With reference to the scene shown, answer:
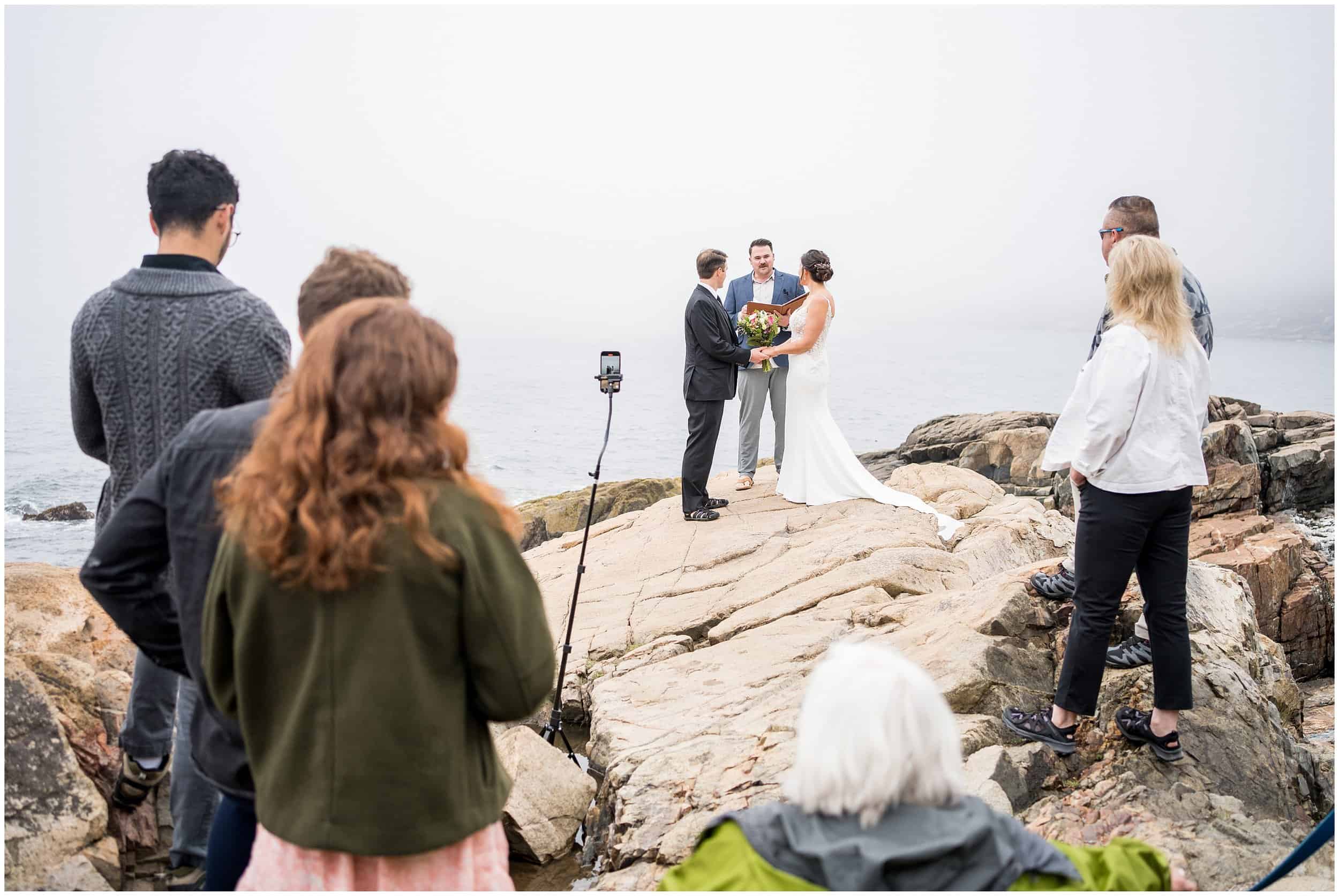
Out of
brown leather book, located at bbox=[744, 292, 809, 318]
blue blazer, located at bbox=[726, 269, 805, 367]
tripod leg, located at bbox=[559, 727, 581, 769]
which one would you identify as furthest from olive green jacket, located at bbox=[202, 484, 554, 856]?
blue blazer, located at bbox=[726, 269, 805, 367]

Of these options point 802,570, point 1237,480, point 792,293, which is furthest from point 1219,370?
point 802,570

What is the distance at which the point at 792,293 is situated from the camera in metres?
7.80

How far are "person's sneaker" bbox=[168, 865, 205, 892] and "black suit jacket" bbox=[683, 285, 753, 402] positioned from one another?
463 cm

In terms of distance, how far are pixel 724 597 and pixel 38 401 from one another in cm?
2824

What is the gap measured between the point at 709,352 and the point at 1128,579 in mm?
3875

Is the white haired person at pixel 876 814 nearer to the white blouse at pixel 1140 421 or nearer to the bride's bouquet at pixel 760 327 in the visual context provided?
the white blouse at pixel 1140 421

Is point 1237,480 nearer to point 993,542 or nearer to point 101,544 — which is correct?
point 993,542

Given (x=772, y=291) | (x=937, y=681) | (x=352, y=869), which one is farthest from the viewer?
(x=772, y=291)

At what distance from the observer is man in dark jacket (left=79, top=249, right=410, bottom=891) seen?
1.73m

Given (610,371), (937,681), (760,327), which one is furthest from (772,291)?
(937,681)

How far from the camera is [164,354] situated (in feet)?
7.75

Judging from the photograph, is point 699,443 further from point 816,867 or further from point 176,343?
point 816,867

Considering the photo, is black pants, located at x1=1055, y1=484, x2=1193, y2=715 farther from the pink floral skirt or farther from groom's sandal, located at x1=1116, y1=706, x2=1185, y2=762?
the pink floral skirt

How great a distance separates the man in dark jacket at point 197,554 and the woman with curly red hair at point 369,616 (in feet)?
0.40
